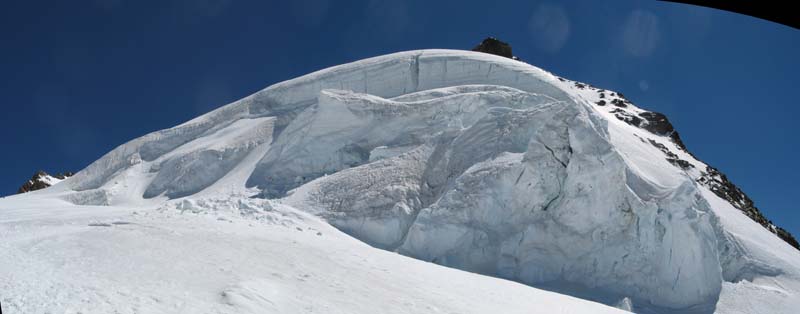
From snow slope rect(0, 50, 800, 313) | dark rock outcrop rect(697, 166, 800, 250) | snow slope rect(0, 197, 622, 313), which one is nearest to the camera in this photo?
snow slope rect(0, 197, 622, 313)

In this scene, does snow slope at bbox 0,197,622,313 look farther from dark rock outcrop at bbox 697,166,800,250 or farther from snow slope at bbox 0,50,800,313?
dark rock outcrop at bbox 697,166,800,250

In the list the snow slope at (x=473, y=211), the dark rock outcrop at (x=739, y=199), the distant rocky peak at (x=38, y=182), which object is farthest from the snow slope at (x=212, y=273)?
the distant rocky peak at (x=38, y=182)

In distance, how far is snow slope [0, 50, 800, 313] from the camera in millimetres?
12359

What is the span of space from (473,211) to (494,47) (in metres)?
65.1

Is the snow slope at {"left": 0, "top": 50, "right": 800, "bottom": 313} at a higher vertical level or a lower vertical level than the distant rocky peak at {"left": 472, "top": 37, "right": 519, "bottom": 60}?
lower

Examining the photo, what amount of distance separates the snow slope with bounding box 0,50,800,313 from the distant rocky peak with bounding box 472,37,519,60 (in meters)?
53.3

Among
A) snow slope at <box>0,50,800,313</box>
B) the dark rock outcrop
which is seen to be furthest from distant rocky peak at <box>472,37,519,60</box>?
snow slope at <box>0,50,800,313</box>

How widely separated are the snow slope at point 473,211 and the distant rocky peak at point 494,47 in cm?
5326

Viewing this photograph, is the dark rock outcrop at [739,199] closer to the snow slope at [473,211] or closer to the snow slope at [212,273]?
the snow slope at [473,211]

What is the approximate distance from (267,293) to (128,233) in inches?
189

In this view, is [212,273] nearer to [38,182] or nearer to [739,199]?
[739,199]

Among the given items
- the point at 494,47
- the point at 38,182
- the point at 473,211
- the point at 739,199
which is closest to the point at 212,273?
the point at 473,211

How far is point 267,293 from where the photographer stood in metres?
8.88

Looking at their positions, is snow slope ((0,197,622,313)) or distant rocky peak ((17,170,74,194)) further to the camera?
distant rocky peak ((17,170,74,194))
